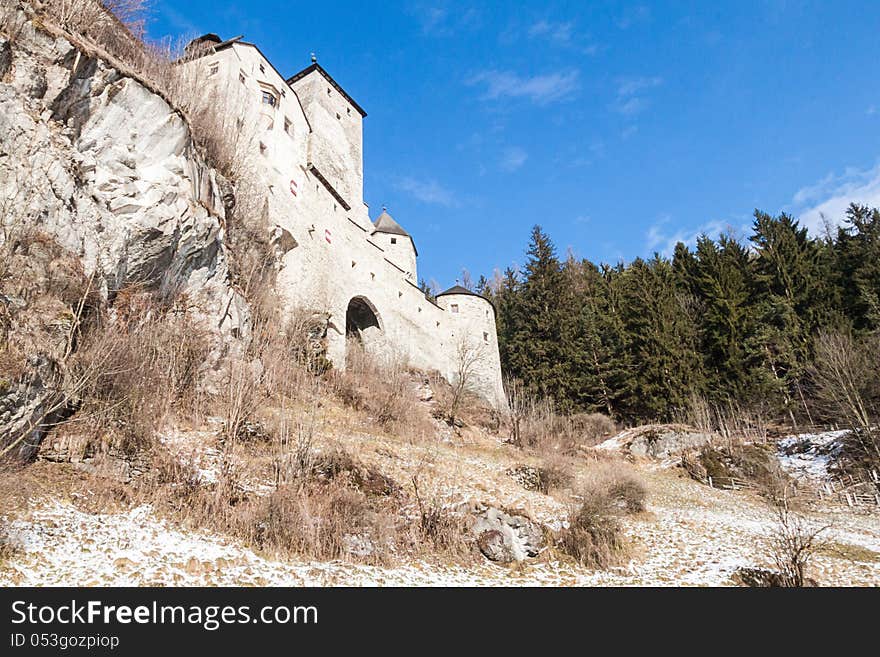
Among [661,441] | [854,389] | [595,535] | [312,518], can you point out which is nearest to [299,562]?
[312,518]

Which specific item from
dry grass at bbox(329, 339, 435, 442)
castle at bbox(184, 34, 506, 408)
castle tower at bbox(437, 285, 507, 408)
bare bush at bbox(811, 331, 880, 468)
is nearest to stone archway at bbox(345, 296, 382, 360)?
castle at bbox(184, 34, 506, 408)

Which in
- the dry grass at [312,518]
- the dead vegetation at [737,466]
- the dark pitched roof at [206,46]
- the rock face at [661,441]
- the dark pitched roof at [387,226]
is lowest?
the dry grass at [312,518]

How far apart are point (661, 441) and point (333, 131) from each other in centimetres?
2283

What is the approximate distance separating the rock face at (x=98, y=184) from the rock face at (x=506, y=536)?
23.3ft

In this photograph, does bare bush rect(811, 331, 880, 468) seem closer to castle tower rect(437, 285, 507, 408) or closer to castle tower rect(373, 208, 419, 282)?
castle tower rect(437, 285, 507, 408)

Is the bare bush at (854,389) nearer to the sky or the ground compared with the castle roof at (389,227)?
nearer to the ground

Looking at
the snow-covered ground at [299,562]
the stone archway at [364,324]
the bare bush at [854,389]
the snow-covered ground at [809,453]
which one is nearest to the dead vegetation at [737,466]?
the snow-covered ground at [809,453]

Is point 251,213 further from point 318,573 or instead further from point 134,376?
point 318,573

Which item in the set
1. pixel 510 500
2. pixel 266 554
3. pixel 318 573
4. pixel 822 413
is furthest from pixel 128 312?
pixel 822 413

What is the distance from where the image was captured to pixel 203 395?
10922 mm

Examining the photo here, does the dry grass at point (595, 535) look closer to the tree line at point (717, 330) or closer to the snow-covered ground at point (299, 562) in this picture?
the snow-covered ground at point (299, 562)

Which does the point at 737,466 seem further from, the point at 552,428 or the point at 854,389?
the point at 552,428

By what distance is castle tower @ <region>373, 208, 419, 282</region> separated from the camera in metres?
32.7

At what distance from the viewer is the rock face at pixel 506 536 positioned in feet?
29.8
